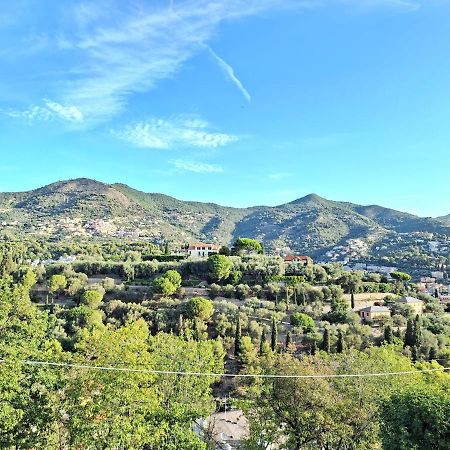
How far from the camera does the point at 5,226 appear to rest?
12988 centimetres

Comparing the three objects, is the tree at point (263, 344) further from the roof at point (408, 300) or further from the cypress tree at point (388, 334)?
the roof at point (408, 300)

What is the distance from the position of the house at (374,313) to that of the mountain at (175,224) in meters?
80.5

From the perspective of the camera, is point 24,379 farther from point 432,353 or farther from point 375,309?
point 375,309

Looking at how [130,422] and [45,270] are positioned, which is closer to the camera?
[130,422]

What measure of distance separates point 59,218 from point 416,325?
5059 inches

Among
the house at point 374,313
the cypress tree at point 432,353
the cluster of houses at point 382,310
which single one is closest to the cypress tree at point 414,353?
the cypress tree at point 432,353

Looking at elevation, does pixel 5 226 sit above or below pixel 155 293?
above

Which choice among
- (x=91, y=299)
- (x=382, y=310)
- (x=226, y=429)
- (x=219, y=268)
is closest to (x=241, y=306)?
(x=219, y=268)

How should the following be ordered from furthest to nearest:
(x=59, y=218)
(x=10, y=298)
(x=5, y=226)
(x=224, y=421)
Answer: (x=59, y=218) < (x=5, y=226) < (x=224, y=421) < (x=10, y=298)

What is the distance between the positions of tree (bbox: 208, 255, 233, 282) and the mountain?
79.1 m

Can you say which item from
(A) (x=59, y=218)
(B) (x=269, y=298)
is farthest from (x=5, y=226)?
(B) (x=269, y=298)

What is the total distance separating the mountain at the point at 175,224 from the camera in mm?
136875

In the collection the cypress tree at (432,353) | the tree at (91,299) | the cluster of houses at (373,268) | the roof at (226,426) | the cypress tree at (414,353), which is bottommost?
the roof at (226,426)

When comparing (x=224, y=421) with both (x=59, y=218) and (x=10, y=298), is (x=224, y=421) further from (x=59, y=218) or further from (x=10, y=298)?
(x=59, y=218)
